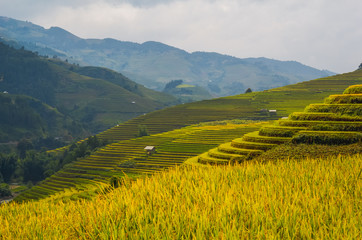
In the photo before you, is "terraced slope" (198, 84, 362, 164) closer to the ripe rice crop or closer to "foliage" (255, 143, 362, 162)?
"foliage" (255, 143, 362, 162)

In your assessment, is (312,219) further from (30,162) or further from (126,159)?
(30,162)

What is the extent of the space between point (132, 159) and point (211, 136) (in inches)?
901

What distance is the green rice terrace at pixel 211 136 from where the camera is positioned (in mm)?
57500

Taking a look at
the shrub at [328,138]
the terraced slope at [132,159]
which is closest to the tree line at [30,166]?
the terraced slope at [132,159]

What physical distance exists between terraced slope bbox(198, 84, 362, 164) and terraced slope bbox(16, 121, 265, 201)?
27490 mm

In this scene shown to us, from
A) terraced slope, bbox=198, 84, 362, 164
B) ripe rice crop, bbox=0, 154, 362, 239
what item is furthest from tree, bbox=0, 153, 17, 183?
ripe rice crop, bbox=0, 154, 362, 239

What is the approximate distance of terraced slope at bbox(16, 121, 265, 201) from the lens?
302 ft

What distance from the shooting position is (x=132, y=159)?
104 m

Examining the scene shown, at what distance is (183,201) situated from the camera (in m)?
19.1

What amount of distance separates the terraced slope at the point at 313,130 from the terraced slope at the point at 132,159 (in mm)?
27490

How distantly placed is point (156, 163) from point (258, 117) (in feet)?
257

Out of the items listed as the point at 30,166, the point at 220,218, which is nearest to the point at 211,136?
the point at 30,166

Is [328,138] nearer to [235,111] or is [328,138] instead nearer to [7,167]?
[235,111]

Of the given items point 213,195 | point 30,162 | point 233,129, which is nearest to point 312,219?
point 213,195
